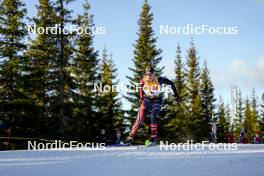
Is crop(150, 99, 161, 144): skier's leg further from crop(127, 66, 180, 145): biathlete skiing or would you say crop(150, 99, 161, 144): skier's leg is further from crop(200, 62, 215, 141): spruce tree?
crop(200, 62, 215, 141): spruce tree

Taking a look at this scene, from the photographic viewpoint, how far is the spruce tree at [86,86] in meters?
33.7

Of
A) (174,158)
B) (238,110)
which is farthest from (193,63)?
(174,158)

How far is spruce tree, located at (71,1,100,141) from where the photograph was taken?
33719 mm

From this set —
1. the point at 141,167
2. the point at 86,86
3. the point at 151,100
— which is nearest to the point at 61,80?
the point at 86,86

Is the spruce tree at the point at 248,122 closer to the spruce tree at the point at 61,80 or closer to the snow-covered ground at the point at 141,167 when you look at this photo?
the spruce tree at the point at 61,80

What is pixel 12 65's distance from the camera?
1036 inches

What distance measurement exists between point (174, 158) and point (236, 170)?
1569 mm

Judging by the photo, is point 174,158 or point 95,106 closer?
point 174,158

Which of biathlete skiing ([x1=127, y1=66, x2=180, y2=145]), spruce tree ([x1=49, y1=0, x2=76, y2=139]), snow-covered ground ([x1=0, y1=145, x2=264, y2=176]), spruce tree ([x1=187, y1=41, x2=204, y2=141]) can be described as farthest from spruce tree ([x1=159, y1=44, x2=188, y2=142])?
snow-covered ground ([x1=0, y1=145, x2=264, y2=176])

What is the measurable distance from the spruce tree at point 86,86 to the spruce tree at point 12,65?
252 inches

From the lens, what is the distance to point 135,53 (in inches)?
1549

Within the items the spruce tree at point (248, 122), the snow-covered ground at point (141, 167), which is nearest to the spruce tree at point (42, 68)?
the snow-covered ground at point (141, 167)

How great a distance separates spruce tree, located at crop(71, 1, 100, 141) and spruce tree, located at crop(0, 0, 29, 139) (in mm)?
6394

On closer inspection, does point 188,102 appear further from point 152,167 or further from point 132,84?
point 152,167
